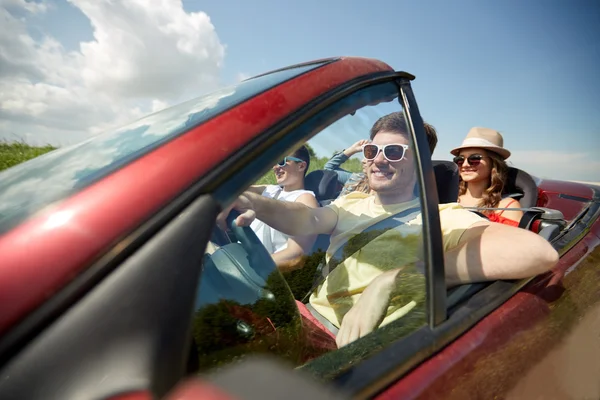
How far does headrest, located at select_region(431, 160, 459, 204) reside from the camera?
2.31 meters

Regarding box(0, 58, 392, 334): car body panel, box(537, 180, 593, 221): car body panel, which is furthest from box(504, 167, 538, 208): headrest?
box(0, 58, 392, 334): car body panel

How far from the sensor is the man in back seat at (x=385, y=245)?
1170 millimetres

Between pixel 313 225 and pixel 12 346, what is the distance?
3.01 feet

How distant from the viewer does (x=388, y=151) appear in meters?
1.27

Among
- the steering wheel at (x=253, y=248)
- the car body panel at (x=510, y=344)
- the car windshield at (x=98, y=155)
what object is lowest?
the car body panel at (x=510, y=344)

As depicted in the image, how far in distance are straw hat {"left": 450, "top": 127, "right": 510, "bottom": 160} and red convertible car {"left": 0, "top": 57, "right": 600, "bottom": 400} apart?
2.38 metres

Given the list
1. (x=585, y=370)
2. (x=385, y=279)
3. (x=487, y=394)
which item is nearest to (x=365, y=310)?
(x=385, y=279)

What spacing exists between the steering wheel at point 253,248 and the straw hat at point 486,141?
9.91 ft

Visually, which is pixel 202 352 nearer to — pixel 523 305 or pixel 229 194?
pixel 229 194

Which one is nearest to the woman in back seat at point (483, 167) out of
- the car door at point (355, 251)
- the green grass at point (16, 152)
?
the car door at point (355, 251)

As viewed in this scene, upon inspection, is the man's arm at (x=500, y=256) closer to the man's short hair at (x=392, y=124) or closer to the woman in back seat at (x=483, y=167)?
the man's short hair at (x=392, y=124)

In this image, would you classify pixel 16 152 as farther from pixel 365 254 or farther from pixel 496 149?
pixel 365 254

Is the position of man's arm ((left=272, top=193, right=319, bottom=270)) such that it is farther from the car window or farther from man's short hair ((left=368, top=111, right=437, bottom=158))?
man's short hair ((left=368, top=111, right=437, bottom=158))

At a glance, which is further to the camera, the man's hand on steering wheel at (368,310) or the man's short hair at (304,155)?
the man's hand on steering wheel at (368,310)
